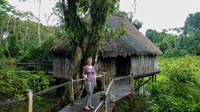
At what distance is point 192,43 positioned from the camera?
37031 mm

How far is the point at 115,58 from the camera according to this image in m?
13.6

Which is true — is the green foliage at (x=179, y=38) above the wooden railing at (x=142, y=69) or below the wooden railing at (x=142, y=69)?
above

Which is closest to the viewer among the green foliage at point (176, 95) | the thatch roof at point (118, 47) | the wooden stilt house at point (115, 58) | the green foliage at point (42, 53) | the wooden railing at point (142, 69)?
Answer: the green foliage at point (176, 95)

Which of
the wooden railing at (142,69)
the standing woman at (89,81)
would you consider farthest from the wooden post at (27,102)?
the wooden railing at (142,69)

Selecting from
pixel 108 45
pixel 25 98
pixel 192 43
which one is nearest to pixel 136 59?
pixel 108 45

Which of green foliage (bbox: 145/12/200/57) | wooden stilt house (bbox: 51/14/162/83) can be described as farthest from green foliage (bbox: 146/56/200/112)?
green foliage (bbox: 145/12/200/57)

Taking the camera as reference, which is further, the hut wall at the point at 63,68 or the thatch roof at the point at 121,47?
the hut wall at the point at 63,68

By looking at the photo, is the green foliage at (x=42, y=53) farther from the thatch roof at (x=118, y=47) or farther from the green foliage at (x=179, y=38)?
the green foliage at (x=179, y=38)

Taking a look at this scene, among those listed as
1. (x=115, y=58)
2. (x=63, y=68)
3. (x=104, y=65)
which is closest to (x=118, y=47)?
(x=104, y=65)

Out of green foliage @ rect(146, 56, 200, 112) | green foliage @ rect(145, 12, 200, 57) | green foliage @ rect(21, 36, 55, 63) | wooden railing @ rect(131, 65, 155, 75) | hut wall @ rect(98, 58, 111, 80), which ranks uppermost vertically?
green foliage @ rect(145, 12, 200, 57)

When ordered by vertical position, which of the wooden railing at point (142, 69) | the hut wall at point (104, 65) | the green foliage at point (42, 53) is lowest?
the wooden railing at point (142, 69)

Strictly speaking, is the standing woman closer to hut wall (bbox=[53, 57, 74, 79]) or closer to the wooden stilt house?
the wooden stilt house

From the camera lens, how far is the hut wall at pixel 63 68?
12.2 meters

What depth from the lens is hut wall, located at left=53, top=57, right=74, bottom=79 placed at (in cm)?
1223
